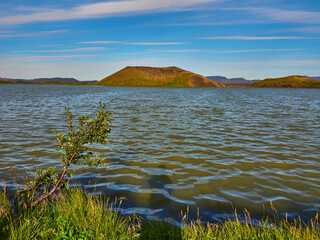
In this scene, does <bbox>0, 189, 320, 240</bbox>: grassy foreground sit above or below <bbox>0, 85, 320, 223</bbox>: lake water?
above

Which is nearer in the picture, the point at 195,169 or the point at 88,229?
the point at 88,229

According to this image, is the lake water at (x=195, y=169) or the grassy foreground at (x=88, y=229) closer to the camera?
the grassy foreground at (x=88, y=229)

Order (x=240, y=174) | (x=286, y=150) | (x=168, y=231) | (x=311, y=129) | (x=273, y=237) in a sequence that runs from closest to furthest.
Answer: (x=273, y=237) < (x=168, y=231) < (x=240, y=174) < (x=286, y=150) < (x=311, y=129)

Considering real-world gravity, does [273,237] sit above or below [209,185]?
above

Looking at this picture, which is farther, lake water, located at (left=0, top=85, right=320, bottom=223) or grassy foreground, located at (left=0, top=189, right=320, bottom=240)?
lake water, located at (left=0, top=85, right=320, bottom=223)

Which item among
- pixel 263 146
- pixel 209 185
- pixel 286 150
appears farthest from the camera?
pixel 263 146

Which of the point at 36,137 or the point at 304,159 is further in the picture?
the point at 36,137

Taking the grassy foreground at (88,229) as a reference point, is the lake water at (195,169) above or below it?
below

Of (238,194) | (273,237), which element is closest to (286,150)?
(238,194)

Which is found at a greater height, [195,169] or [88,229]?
[88,229]

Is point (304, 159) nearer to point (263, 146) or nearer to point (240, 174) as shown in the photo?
point (263, 146)

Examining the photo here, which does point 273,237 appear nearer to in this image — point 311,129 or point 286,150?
point 286,150

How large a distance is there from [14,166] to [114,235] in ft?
23.4

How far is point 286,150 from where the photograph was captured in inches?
500
